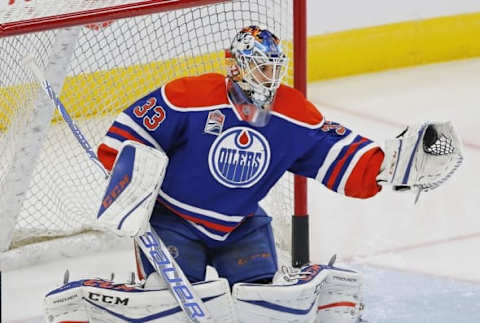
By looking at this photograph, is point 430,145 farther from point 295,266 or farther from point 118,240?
point 118,240

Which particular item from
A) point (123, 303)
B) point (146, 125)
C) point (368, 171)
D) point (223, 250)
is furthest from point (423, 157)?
point (123, 303)

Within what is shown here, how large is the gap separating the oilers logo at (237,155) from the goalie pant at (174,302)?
26 centimetres

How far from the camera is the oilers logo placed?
3139mm

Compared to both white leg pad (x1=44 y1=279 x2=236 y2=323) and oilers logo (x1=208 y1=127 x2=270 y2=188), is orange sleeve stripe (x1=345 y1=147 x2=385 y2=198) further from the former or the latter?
white leg pad (x1=44 y1=279 x2=236 y2=323)

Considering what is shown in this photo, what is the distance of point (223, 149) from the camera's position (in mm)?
3141

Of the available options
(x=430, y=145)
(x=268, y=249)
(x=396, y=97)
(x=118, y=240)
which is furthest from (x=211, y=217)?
(x=396, y=97)

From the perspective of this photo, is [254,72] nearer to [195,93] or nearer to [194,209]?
[195,93]

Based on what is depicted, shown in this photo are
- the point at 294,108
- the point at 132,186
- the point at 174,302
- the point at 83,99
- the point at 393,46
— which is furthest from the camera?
the point at 393,46

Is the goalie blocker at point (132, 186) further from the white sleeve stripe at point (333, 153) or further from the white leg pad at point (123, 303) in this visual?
the white sleeve stripe at point (333, 153)

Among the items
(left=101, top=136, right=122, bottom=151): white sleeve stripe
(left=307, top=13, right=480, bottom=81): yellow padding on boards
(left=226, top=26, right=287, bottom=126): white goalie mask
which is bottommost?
(left=307, top=13, right=480, bottom=81): yellow padding on boards

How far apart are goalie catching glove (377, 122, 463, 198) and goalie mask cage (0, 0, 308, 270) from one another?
2.12 feet

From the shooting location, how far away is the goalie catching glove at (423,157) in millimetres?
3092

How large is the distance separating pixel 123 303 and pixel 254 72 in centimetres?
63

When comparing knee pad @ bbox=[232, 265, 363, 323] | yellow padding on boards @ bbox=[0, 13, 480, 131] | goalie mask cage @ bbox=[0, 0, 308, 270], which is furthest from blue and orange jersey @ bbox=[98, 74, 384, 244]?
yellow padding on boards @ bbox=[0, 13, 480, 131]
